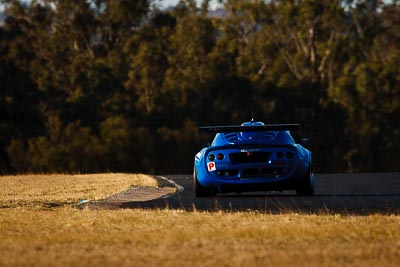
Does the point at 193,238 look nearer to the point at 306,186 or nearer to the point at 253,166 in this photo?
the point at 253,166

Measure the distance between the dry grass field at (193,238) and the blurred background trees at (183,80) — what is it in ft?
142

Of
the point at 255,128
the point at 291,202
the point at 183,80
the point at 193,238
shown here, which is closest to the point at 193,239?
the point at 193,238

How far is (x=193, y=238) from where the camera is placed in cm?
1116

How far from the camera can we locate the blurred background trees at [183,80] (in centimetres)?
5912

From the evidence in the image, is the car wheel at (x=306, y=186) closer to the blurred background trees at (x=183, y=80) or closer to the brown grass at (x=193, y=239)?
the brown grass at (x=193, y=239)

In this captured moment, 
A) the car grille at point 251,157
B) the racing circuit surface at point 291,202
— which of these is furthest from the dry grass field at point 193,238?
the car grille at point 251,157

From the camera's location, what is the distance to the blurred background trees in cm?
5912

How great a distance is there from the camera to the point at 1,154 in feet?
191

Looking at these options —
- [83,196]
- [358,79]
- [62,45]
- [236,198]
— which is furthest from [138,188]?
[62,45]

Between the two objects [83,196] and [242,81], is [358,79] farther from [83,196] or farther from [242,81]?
[83,196]

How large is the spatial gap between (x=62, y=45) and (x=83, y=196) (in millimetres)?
55381

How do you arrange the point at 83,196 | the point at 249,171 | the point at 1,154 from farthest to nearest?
the point at 1,154 < the point at 83,196 < the point at 249,171

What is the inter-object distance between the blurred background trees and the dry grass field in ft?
142

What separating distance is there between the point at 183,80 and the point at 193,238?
5545 cm
